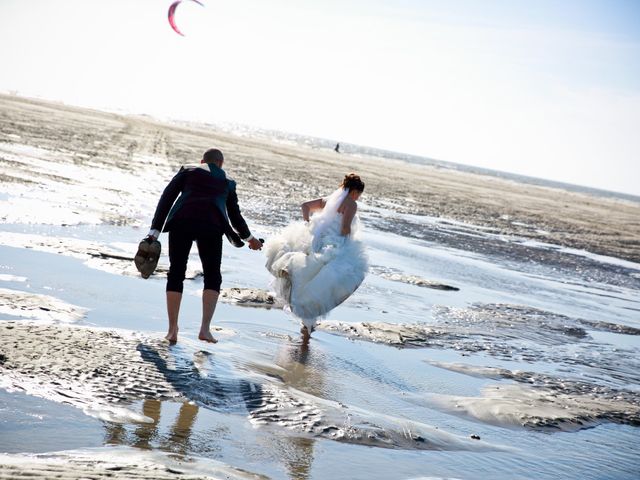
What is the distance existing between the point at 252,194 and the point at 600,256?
36.4 ft

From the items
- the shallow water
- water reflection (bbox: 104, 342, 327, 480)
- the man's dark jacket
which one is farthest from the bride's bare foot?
the man's dark jacket

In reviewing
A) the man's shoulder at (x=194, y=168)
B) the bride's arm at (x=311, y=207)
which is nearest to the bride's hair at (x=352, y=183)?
the bride's arm at (x=311, y=207)

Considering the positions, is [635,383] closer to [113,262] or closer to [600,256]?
[113,262]

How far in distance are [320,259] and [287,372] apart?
6.23 feet

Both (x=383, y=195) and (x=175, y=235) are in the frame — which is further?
(x=383, y=195)

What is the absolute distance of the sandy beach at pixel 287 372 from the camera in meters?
4.68

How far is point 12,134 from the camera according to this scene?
1112 inches

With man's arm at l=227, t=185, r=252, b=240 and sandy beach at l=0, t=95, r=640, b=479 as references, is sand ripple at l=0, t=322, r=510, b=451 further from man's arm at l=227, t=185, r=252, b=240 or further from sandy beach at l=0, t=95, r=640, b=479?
man's arm at l=227, t=185, r=252, b=240

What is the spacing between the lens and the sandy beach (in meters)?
4.68

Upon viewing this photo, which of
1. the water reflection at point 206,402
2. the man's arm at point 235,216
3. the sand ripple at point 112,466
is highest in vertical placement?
the man's arm at point 235,216

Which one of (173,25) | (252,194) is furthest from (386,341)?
(252,194)

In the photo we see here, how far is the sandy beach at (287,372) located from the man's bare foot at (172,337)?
0.61 ft

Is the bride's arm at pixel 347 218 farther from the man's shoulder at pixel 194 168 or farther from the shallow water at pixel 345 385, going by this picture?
the man's shoulder at pixel 194 168

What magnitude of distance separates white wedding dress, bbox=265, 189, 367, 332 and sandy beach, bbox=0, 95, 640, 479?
39 centimetres
